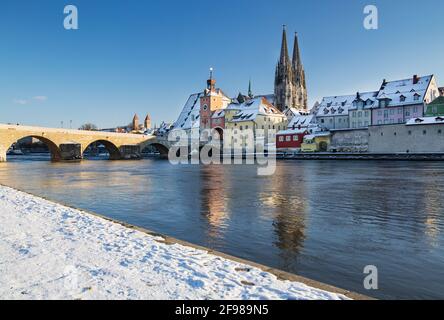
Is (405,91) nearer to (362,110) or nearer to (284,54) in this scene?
(362,110)

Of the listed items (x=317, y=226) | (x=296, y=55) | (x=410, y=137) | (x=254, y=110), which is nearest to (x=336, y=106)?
(x=254, y=110)

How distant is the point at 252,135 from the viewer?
292 ft

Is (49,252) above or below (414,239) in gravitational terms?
above

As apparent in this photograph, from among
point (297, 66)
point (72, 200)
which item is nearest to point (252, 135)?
point (297, 66)

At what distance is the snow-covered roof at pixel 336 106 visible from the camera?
3053 inches

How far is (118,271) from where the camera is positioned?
5.29 metres

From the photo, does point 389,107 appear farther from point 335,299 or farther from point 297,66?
point 335,299

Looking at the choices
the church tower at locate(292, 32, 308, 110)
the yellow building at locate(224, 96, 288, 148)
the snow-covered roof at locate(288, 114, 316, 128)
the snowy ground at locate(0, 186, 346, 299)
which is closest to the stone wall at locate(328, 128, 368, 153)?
the snow-covered roof at locate(288, 114, 316, 128)

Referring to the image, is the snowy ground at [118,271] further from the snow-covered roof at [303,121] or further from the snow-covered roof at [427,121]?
the snow-covered roof at [303,121]

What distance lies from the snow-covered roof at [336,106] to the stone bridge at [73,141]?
39.6 meters

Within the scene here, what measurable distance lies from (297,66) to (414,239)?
376 ft

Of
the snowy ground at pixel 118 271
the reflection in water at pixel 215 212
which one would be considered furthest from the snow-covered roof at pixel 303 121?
the snowy ground at pixel 118 271
